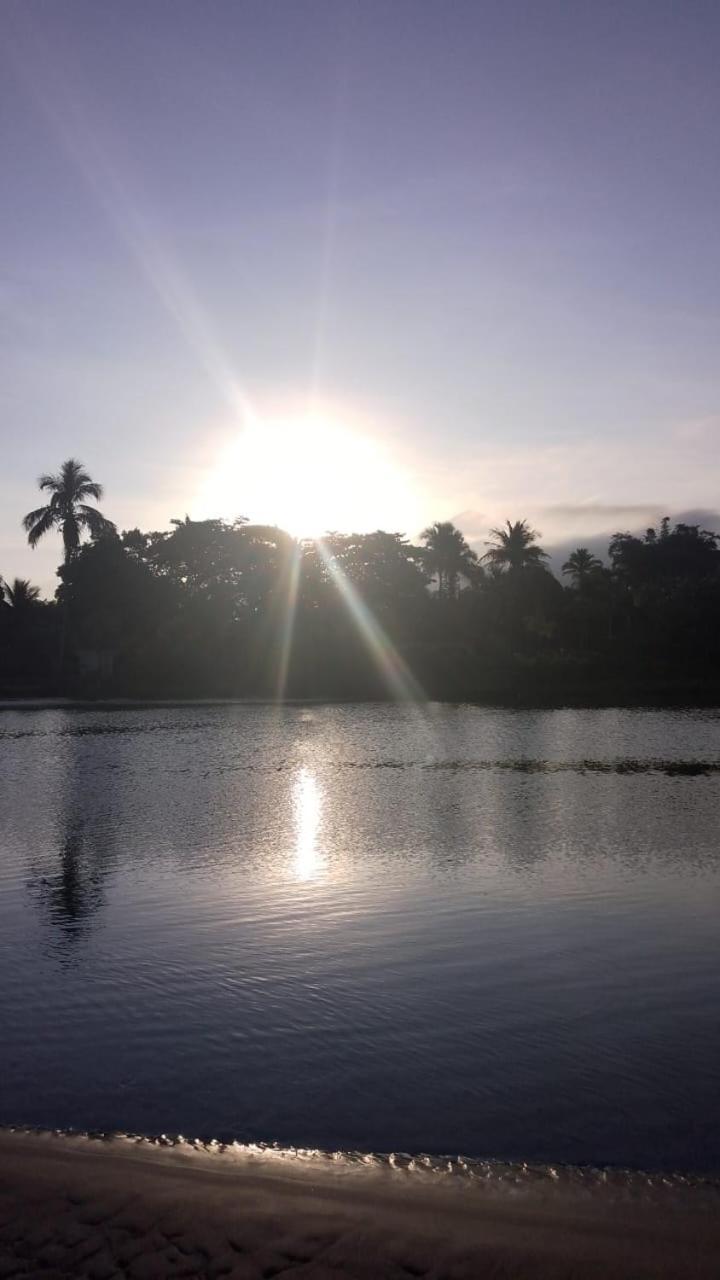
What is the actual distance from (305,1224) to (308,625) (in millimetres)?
66676

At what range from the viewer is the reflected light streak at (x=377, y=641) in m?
70.2

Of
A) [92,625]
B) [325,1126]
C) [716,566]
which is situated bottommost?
[325,1126]

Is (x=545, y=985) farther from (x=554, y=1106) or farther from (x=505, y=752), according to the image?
(x=505, y=752)

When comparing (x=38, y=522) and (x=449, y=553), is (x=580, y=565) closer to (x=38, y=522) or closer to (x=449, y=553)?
(x=449, y=553)

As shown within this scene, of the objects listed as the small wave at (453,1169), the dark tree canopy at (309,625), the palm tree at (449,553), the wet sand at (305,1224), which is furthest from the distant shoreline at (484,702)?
the wet sand at (305,1224)

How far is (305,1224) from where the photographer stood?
183 inches

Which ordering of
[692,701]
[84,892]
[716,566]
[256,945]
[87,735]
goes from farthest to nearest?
1. [716,566]
2. [692,701]
3. [87,735]
4. [84,892]
5. [256,945]

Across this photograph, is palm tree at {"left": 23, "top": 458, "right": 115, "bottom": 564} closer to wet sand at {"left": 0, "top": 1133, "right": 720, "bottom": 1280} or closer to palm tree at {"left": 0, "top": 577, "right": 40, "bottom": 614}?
palm tree at {"left": 0, "top": 577, "right": 40, "bottom": 614}

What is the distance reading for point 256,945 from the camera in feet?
33.9

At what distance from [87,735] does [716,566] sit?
77.1 meters

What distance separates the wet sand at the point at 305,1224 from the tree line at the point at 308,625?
2344 inches

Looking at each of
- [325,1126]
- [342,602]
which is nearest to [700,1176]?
[325,1126]

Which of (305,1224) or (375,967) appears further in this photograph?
(375,967)

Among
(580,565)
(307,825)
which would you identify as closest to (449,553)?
(580,565)
